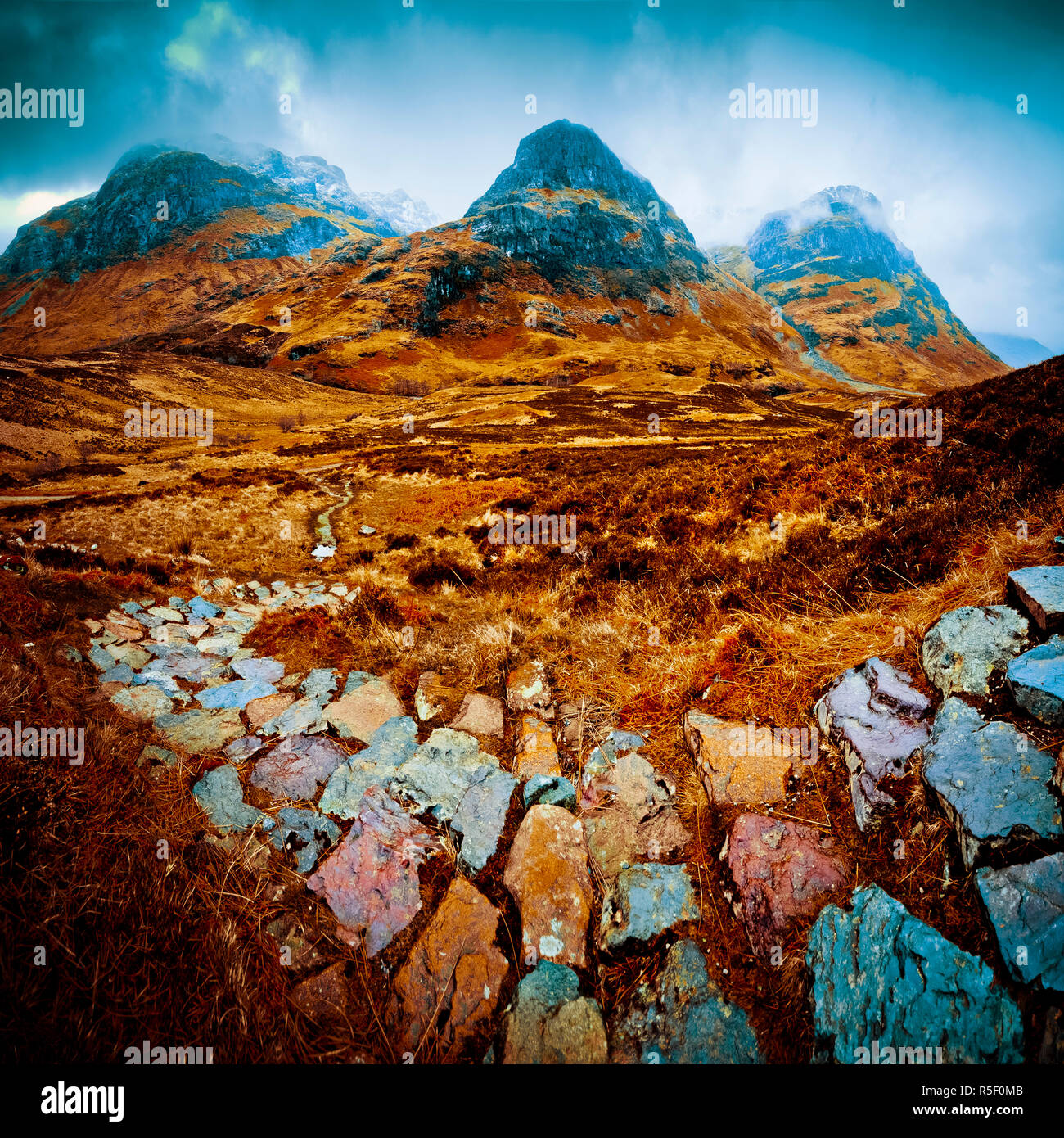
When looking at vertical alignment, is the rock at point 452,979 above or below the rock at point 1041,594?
below

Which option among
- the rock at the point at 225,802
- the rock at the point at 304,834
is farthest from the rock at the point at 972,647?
the rock at the point at 225,802

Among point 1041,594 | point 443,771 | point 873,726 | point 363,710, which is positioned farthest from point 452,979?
point 1041,594

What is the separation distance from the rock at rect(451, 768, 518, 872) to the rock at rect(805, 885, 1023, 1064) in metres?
1.76

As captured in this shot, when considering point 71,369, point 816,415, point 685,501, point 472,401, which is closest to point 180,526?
point 685,501

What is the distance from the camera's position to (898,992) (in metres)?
1.88

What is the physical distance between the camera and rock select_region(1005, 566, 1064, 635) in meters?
2.67

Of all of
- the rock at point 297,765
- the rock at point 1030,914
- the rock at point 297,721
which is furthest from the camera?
the rock at point 297,721

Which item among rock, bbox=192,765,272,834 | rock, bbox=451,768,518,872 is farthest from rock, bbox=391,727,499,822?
rock, bbox=192,765,272,834

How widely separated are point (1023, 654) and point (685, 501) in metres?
10.2

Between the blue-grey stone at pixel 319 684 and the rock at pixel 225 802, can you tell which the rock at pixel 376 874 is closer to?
the rock at pixel 225 802

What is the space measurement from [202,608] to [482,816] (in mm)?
7199

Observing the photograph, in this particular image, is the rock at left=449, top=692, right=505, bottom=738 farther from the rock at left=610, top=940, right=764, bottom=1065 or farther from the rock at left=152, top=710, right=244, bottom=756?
the rock at left=610, top=940, right=764, bottom=1065

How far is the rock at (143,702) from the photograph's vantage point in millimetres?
4098

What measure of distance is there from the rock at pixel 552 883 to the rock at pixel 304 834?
4.02 feet
